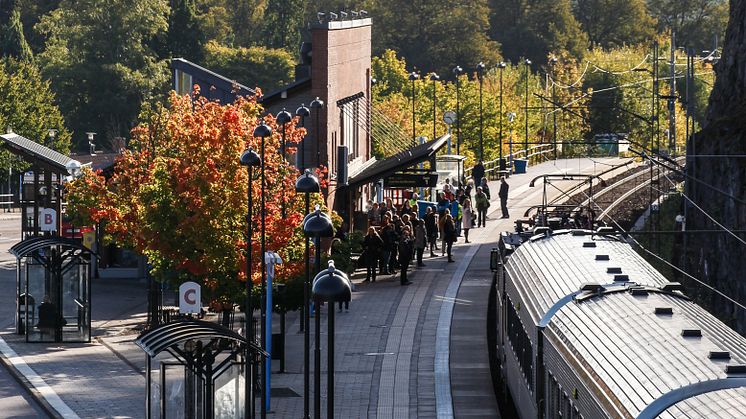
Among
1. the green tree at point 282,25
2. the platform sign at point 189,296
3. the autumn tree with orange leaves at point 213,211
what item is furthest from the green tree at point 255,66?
the platform sign at point 189,296

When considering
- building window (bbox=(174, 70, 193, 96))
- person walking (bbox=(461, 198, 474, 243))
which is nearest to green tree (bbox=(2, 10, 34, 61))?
building window (bbox=(174, 70, 193, 96))

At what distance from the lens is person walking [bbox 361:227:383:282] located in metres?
41.7

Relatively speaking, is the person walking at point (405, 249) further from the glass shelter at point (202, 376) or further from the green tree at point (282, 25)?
the green tree at point (282, 25)

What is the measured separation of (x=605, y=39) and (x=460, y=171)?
9323cm

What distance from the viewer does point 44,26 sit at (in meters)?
122

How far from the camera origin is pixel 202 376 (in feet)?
73.3

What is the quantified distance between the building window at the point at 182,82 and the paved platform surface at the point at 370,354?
14.4 m

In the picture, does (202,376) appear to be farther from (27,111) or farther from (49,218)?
(27,111)

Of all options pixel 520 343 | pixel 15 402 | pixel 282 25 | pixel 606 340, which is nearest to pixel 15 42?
pixel 282 25

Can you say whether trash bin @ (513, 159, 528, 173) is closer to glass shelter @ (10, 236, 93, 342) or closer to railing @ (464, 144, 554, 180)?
railing @ (464, 144, 554, 180)

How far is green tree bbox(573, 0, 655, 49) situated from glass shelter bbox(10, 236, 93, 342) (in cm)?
11668

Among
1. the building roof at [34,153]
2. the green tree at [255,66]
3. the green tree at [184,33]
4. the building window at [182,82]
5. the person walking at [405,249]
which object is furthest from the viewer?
the green tree at [184,33]

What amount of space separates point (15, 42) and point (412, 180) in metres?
73.0

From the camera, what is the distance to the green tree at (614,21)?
150 m
